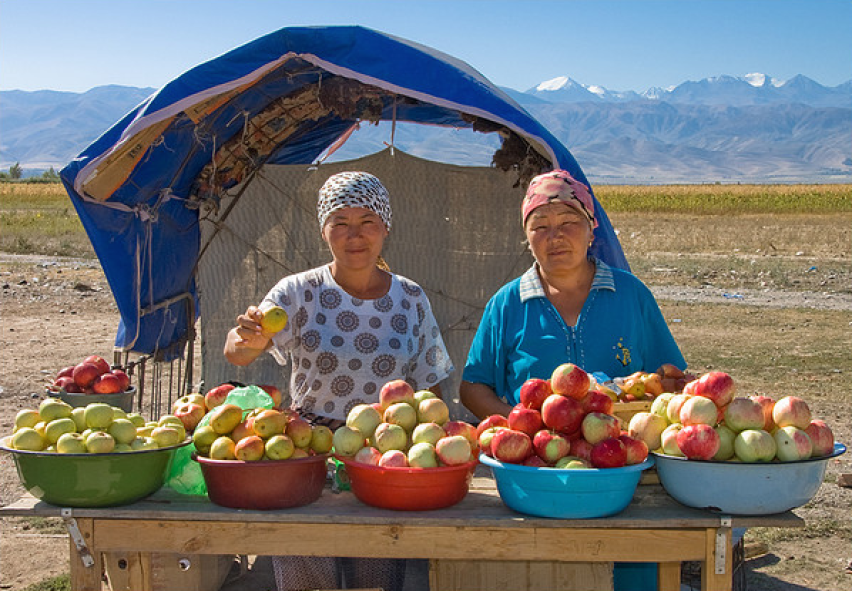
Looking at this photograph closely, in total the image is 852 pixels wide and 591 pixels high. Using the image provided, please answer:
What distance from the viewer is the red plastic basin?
2.69 m

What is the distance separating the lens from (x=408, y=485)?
8.85ft

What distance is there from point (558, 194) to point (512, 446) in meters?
1.24

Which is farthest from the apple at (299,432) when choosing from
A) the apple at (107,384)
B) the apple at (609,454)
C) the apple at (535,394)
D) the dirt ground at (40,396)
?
the dirt ground at (40,396)

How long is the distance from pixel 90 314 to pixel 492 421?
1083 cm

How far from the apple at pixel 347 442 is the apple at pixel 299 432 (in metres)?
0.10

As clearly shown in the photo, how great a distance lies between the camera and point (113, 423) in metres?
2.87

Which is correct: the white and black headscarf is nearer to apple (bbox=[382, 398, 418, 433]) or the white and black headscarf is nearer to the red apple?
the red apple

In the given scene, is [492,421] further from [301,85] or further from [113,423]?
[301,85]

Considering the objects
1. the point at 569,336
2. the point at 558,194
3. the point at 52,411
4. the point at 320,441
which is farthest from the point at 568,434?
the point at 52,411

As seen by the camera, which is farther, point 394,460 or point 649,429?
point 649,429

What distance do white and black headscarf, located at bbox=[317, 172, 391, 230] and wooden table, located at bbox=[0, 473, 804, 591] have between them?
1303mm

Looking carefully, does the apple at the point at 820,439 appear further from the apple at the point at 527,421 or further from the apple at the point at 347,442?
the apple at the point at 347,442

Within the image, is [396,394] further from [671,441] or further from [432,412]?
[671,441]

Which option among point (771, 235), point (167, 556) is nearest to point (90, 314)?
point (167, 556)
